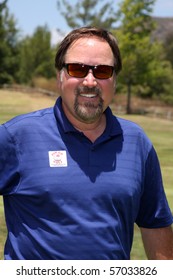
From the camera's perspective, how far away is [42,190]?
2.63 m

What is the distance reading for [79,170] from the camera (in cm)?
267

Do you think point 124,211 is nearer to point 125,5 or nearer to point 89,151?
point 89,151

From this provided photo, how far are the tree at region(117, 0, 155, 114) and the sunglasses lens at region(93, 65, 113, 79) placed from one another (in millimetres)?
38699

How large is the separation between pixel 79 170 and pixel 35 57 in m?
63.0

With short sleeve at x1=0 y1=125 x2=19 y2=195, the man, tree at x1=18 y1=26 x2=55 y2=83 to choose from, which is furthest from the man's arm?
tree at x1=18 y1=26 x2=55 y2=83

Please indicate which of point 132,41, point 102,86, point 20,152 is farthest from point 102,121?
point 132,41

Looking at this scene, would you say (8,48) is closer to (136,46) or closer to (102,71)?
(136,46)

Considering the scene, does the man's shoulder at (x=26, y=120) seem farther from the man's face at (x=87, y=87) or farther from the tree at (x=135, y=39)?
the tree at (x=135, y=39)

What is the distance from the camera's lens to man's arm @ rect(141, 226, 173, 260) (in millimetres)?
2975

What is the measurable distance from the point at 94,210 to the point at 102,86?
0.65 meters

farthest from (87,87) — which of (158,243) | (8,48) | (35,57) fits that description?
(35,57)

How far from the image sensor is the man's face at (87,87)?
281 centimetres

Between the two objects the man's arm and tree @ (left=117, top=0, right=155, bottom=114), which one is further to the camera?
tree @ (left=117, top=0, right=155, bottom=114)

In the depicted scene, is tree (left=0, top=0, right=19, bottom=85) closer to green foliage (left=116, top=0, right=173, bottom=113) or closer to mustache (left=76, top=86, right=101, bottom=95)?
green foliage (left=116, top=0, right=173, bottom=113)
